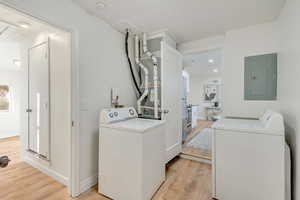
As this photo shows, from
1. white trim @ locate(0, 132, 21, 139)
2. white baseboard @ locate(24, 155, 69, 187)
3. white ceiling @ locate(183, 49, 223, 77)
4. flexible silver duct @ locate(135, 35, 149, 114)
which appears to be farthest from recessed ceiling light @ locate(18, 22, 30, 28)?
white trim @ locate(0, 132, 21, 139)

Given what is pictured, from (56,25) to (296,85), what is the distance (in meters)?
2.55

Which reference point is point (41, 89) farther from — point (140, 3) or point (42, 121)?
point (140, 3)

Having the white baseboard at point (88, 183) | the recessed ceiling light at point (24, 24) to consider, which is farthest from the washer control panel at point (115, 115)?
the recessed ceiling light at point (24, 24)

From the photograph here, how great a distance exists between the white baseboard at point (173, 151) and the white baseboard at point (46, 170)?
1.56m

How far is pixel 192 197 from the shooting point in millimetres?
1698

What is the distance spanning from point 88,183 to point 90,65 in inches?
63.9

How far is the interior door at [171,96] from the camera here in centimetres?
232

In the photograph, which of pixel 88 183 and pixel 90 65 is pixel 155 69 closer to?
pixel 90 65

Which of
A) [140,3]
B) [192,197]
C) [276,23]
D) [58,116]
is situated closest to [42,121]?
[58,116]

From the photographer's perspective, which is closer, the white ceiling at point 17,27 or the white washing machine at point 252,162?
the white washing machine at point 252,162

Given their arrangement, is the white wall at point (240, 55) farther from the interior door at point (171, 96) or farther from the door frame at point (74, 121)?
the door frame at point (74, 121)

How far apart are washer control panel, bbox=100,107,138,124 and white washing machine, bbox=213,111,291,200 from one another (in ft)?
4.00

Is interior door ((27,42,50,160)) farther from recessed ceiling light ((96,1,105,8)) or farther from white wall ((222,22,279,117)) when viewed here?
white wall ((222,22,279,117))

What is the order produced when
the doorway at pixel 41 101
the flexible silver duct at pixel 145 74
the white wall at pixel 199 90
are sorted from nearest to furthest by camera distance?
the doorway at pixel 41 101, the flexible silver duct at pixel 145 74, the white wall at pixel 199 90
